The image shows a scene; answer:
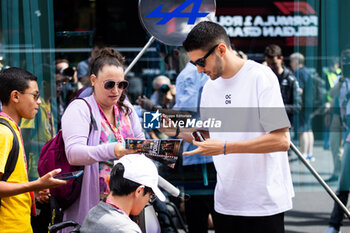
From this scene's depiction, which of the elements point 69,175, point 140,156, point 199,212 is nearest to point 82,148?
point 69,175

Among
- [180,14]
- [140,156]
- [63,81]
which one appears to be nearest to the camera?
[140,156]

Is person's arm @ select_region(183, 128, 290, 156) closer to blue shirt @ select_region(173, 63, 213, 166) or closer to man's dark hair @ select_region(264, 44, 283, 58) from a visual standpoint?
blue shirt @ select_region(173, 63, 213, 166)

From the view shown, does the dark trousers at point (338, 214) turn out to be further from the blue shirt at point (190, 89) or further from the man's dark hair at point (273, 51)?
the man's dark hair at point (273, 51)

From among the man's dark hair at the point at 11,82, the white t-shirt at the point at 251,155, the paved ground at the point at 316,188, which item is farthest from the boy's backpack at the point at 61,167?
the paved ground at the point at 316,188

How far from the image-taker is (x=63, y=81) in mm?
5117

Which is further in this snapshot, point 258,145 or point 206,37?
point 206,37

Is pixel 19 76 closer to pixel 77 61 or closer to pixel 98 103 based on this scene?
pixel 98 103

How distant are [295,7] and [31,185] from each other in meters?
3.19

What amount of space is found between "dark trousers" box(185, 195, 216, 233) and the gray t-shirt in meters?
2.12

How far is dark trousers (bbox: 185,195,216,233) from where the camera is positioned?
4832mm

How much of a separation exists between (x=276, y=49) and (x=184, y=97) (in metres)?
1.18

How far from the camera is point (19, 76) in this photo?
11.8 feet

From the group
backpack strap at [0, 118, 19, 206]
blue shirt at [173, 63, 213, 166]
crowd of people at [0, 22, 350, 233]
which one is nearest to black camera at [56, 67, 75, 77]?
blue shirt at [173, 63, 213, 166]

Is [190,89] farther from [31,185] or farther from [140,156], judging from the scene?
[31,185]
